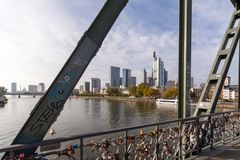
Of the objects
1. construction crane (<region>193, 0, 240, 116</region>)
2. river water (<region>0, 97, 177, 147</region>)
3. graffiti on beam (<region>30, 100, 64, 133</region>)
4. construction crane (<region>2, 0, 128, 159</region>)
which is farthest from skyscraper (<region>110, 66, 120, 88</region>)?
graffiti on beam (<region>30, 100, 64, 133</region>)

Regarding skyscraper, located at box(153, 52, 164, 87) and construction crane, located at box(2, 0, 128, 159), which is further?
skyscraper, located at box(153, 52, 164, 87)

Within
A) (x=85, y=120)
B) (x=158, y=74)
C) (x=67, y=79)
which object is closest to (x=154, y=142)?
(x=67, y=79)

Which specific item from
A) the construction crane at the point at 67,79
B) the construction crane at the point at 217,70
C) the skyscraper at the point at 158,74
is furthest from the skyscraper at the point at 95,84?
the construction crane at the point at 67,79

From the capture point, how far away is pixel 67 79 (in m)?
2.64

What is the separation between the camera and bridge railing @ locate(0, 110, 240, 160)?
8.34 feet

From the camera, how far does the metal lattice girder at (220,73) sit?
5.46 metres

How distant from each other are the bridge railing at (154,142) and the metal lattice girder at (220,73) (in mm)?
294

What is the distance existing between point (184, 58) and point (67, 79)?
3.06 metres

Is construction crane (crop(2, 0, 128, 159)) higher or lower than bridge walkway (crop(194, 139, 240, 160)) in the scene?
higher

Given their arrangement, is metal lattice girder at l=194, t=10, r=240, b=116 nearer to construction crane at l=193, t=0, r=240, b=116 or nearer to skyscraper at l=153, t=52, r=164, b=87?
construction crane at l=193, t=0, r=240, b=116

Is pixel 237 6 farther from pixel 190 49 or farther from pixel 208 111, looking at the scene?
pixel 208 111

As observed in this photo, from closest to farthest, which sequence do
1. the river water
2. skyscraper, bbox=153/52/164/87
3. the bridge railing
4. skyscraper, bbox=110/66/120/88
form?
1. the bridge railing
2. the river water
3. skyscraper, bbox=153/52/164/87
4. skyscraper, bbox=110/66/120/88

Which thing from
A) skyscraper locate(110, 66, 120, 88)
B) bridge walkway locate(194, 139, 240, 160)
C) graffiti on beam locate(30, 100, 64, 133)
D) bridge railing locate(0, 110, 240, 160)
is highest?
skyscraper locate(110, 66, 120, 88)

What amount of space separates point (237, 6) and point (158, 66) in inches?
4663
